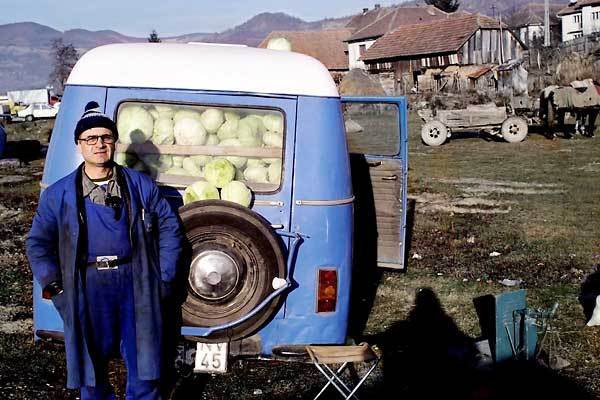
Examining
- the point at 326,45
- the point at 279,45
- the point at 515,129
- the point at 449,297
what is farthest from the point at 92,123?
the point at 326,45

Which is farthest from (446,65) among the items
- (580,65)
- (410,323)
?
(410,323)

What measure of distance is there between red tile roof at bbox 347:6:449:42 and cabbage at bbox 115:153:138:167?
6481cm

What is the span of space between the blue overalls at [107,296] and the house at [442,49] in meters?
41.9

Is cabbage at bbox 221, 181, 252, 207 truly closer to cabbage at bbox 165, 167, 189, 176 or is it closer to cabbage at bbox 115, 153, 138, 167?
cabbage at bbox 165, 167, 189, 176

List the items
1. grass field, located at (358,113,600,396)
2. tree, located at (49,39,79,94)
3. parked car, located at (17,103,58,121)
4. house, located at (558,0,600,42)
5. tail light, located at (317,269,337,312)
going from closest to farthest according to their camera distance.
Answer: tail light, located at (317,269,337,312) → grass field, located at (358,113,600,396) → parked car, located at (17,103,58,121) → house, located at (558,0,600,42) → tree, located at (49,39,79,94)

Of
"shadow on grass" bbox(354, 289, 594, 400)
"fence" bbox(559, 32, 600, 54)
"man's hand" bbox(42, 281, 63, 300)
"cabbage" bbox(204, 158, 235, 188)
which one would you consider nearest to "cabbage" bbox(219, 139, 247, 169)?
"cabbage" bbox(204, 158, 235, 188)

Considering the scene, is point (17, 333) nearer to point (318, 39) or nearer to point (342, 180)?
point (342, 180)

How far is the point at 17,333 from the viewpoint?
231 inches

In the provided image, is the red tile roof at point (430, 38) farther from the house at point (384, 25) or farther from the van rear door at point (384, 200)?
the van rear door at point (384, 200)

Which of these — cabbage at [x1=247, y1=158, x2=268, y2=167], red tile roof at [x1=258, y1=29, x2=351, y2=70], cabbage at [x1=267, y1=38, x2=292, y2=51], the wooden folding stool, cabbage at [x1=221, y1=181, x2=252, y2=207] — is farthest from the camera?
red tile roof at [x1=258, y1=29, x2=351, y2=70]

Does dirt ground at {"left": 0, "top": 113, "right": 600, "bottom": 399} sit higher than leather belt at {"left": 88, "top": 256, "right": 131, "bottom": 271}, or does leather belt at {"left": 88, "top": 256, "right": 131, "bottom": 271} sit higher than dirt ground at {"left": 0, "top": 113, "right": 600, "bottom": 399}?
leather belt at {"left": 88, "top": 256, "right": 131, "bottom": 271}

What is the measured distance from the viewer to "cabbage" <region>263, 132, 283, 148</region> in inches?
179

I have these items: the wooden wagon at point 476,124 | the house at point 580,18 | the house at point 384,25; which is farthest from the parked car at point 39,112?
the house at point 580,18

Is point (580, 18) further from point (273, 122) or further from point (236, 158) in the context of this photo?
point (236, 158)
